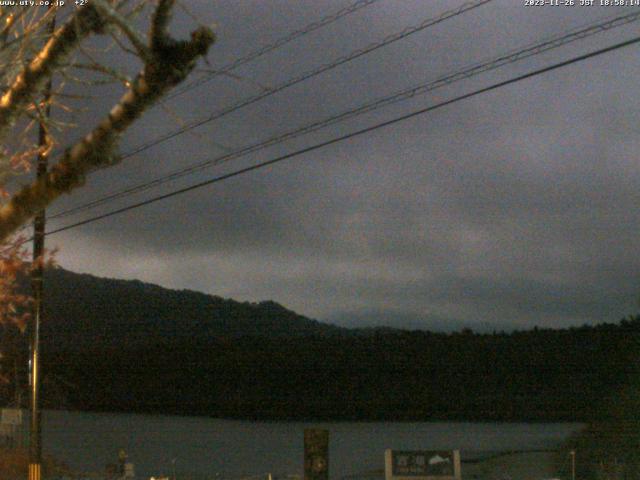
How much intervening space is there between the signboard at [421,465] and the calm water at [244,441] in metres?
15.4

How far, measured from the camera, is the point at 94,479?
28.0m

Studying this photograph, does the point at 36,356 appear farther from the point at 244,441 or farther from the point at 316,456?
the point at 244,441

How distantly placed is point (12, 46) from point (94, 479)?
21609 millimetres

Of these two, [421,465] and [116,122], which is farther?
[421,465]

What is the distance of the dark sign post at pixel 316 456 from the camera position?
17.6 metres

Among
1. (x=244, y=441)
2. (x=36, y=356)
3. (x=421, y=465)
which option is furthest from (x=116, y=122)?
(x=244, y=441)

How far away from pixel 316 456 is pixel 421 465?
2.02 meters

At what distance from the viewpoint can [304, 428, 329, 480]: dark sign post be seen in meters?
17.6

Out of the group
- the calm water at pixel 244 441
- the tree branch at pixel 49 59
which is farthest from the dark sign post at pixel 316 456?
the calm water at pixel 244 441

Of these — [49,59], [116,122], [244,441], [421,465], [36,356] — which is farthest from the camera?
[244,441]

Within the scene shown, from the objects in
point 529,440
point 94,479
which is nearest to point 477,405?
point 529,440

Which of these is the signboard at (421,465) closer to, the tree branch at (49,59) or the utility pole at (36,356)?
the utility pole at (36,356)

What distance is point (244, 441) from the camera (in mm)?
48562

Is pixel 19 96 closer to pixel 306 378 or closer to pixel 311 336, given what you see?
pixel 306 378
